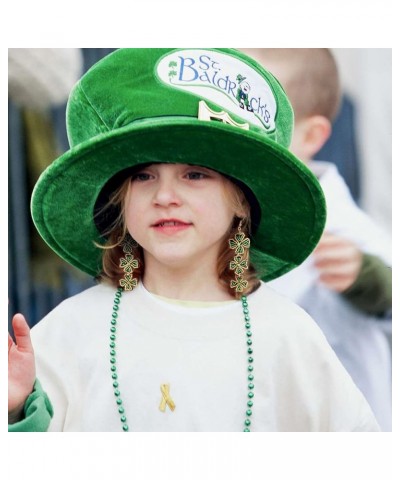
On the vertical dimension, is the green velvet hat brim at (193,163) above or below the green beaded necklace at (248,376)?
above

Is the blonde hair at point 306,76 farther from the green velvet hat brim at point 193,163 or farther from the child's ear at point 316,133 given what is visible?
the green velvet hat brim at point 193,163

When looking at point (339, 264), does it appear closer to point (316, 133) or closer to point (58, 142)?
point (316, 133)

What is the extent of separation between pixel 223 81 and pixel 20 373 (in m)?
0.76

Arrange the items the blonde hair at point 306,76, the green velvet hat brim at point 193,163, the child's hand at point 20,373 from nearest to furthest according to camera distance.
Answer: the green velvet hat brim at point 193,163 → the child's hand at point 20,373 → the blonde hair at point 306,76

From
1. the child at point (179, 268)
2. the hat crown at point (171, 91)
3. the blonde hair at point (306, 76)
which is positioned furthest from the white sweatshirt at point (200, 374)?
the blonde hair at point (306, 76)

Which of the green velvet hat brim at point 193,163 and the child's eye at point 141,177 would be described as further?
the child's eye at point 141,177

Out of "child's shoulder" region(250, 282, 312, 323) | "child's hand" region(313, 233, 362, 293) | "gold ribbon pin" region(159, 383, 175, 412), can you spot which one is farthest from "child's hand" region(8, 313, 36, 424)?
"child's hand" region(313, 233, 362, 293)

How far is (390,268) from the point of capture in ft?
5.91

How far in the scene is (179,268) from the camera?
1.62m

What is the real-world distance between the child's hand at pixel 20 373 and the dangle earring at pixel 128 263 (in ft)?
0.78

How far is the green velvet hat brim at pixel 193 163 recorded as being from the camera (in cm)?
146

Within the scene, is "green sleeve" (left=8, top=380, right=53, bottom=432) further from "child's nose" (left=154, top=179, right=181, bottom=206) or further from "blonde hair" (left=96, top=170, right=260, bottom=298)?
"child's nose" (left=154, top=179, right=181, bottom=206)

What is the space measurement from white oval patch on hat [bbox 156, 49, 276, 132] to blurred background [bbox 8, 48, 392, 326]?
295 millimetres

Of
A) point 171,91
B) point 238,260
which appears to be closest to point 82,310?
point 238,260
